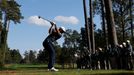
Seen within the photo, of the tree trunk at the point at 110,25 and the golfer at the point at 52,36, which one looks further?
the tree trunk at the point at 110,25

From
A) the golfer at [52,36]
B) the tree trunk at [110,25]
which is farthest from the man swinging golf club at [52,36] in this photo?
the tree trunk at [110,25]

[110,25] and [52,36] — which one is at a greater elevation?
[110,25]

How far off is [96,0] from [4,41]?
21.7 m

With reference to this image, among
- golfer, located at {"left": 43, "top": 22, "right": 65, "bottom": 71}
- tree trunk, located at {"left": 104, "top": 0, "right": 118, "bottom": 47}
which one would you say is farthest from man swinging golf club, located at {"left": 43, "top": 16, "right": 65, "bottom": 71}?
tree trunk, located at {"left": 104, "top": 0, "right": 118, "bottom": 47}

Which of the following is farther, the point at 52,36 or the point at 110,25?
the point at 110,25

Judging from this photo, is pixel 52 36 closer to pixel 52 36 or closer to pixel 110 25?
pixel 52 36

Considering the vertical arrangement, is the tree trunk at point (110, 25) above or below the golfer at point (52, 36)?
above

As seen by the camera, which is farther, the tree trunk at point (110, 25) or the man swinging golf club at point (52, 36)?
the tree trunk at point (110, 25)

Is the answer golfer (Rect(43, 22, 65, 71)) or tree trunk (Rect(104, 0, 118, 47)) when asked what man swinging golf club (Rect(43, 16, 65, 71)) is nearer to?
golfer (Rect(43, 22, 65, 71))

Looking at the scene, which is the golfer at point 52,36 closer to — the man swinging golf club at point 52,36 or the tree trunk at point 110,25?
the man swinging golf club at point 52,36

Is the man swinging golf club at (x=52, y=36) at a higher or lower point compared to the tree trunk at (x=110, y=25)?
lower

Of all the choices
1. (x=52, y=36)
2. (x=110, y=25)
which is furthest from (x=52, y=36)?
(x=110, y=25)

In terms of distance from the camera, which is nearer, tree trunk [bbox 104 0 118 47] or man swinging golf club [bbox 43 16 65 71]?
man swinging golf club [bbox 43 16 65 71]

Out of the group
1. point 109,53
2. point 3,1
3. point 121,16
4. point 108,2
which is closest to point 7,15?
point 3,1
